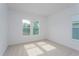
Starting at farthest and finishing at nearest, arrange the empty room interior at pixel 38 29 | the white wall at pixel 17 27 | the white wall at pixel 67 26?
1. the white wall at pixel 17 27
2. the white wall at pixel 67 26
3. the empty room interior at pixel 38 29

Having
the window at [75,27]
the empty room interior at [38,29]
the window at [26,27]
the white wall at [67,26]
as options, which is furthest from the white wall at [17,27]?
the window at [75,27]

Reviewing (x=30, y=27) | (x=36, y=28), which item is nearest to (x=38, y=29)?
(x=36, y=28)

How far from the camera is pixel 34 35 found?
6332 mm

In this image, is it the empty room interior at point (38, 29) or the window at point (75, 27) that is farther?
the window at point (75, 27)

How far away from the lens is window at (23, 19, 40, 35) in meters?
5.90

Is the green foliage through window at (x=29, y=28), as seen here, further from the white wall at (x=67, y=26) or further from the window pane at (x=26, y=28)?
the white wall at (x=67, y=26)

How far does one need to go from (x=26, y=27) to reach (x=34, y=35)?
2.79ft

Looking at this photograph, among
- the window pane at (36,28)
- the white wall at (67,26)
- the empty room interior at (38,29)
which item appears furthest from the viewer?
the window pane at (36,28)

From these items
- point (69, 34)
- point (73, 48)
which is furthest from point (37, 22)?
point (73, 48)

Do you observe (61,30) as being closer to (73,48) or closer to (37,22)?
(73,48)

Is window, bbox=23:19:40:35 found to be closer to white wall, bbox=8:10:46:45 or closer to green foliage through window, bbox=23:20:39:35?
green foliage through window, bbox=23:20:39:35

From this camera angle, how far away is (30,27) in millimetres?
6145

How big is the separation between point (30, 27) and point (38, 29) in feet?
2.56

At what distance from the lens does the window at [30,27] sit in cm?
590
